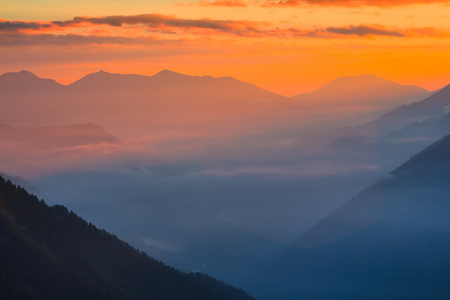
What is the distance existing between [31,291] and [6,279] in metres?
6.59

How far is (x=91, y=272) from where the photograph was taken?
184 meters

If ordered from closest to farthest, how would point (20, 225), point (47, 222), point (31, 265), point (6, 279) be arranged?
1. point (6, 279)
2. point (31, 265)
3. point (20, 225)
4. point (47, 222)

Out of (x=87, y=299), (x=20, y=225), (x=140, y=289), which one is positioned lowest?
(x=140, y=289)

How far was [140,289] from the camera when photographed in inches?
7835

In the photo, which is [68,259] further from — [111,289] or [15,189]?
[15,189]

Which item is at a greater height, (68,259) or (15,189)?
(15,189)

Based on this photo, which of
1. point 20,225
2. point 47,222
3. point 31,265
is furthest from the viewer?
point 47,222

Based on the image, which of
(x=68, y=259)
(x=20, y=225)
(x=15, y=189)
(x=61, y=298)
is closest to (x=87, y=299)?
(x=61, y=298)

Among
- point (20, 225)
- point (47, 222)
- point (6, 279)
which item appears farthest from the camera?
point (47, 222)

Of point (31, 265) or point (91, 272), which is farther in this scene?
point (91, 272)

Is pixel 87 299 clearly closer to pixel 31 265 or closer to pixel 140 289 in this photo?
pixel 31 265

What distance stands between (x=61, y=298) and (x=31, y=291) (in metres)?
8.32

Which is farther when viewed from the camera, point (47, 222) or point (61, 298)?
point (47, 222)

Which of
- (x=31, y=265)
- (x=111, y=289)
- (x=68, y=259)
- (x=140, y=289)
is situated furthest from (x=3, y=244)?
(x=140, y=289)
